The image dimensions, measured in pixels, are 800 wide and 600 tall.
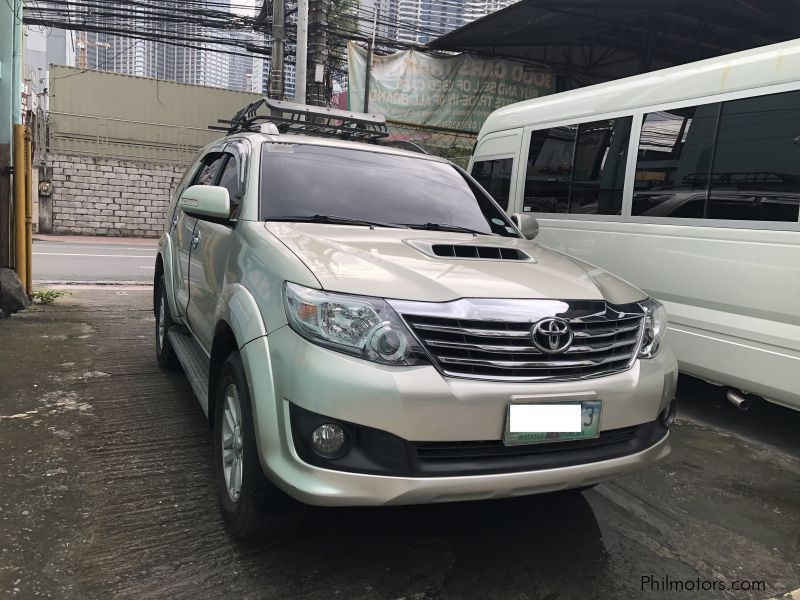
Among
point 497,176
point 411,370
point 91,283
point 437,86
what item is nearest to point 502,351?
point 411,370

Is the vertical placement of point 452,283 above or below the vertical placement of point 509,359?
above

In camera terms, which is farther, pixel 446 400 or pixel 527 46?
pixel 527 46

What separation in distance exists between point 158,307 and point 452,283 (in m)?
3.45

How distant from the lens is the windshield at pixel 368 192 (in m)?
3.10

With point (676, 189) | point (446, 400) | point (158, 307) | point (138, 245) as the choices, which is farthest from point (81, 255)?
point (446, 400)

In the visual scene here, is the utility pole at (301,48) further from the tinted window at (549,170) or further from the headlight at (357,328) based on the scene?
the headlight at (357,328)

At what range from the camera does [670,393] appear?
8.39 ft

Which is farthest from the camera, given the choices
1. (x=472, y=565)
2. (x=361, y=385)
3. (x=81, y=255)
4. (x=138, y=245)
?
(x=138, y=245)

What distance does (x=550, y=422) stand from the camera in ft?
7.03

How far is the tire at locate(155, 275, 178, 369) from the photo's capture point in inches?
177

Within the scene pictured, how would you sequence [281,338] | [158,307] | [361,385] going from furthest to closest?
[158,307]
[281,338]
[361,385]

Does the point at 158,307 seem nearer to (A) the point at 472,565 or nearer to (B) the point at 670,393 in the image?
(A) the point at 472,565

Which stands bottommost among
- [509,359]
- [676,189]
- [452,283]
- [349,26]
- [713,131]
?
[509,359]

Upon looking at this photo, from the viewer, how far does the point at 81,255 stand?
13609 mm
